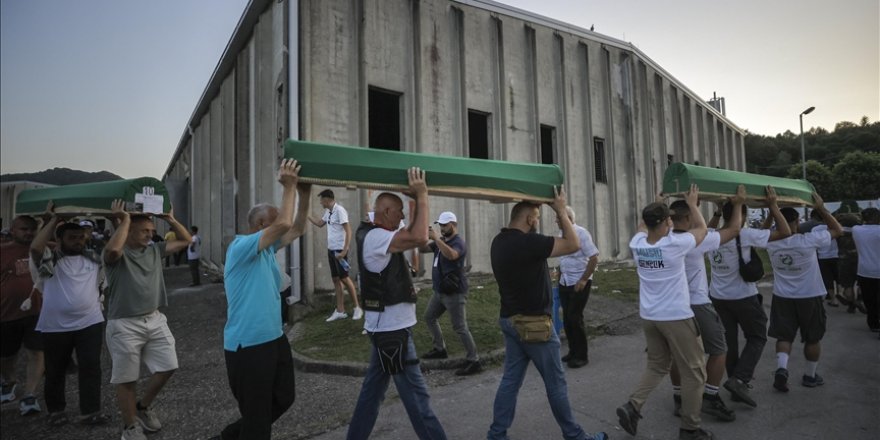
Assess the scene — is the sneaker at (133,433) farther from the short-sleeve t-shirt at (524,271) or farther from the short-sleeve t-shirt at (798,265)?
the short-sleeve t-shirt at (798,265)

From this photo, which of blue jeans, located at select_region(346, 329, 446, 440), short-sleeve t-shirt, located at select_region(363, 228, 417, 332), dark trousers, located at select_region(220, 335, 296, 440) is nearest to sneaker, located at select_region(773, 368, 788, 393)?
blue jeans, located at select_region(346, 329, 446, 440)

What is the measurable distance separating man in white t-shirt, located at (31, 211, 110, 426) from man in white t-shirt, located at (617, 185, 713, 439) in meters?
5.05

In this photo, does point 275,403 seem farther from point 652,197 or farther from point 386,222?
point 652,197

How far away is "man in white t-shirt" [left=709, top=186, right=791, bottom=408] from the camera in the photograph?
4.48 meters

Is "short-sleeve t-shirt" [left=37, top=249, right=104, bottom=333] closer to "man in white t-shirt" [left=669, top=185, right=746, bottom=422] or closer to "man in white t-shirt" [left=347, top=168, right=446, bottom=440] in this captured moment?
"man in white t-shirt" [left=347, top=168, right=446, bottom=440]

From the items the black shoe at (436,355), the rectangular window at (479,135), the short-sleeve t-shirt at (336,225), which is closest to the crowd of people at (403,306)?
the black shoe at (436,355)

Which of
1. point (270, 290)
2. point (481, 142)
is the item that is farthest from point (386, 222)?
point (481, 142)

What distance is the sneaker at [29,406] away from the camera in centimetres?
473

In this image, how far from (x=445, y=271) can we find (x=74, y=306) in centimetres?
393

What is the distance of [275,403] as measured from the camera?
3125mm

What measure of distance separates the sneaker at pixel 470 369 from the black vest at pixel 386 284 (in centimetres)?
260

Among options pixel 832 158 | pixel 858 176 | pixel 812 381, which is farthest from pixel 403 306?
pixel 832 158

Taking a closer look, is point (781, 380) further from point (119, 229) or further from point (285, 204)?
point (119, 229)

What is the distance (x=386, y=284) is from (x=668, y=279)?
2425 millimetres
